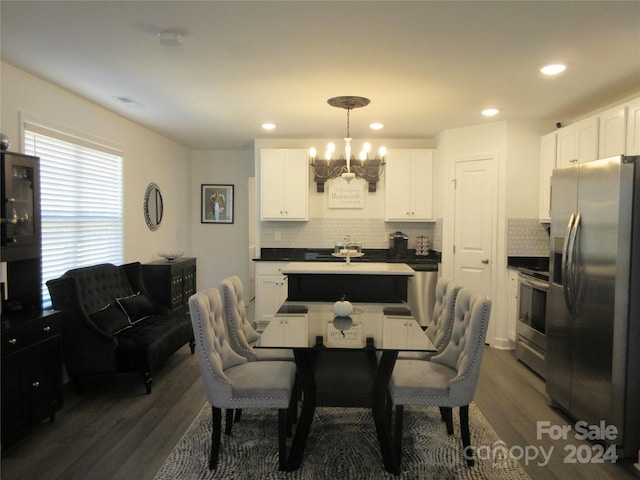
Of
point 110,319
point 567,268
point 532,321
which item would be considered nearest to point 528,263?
point 532,321

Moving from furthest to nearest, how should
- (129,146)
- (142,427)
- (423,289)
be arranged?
(423,289) → (129,146) → (142,427)

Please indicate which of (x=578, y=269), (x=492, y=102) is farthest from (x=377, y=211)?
(x=578, y=269)

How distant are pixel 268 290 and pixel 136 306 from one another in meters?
1.94

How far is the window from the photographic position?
12.2 feet

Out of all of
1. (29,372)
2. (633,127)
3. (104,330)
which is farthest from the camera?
(104,330)

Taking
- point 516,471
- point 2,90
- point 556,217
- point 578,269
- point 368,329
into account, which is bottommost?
point 516,471

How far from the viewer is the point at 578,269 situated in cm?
310

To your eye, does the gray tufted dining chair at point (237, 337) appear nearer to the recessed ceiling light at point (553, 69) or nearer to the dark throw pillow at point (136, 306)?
the dark throw pillow at point (136, 306)

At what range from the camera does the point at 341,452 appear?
279 cm

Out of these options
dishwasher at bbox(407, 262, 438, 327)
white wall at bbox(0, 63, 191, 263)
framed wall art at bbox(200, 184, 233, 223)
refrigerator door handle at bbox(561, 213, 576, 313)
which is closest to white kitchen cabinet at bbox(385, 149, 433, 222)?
dishwasher at bbox(407, 262, 438, 327)

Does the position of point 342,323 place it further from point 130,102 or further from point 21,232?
point 130,102

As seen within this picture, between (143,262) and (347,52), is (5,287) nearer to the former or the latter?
(143,262)

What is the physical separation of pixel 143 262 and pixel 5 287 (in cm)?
228

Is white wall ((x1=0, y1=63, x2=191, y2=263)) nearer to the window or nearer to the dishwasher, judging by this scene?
the window
